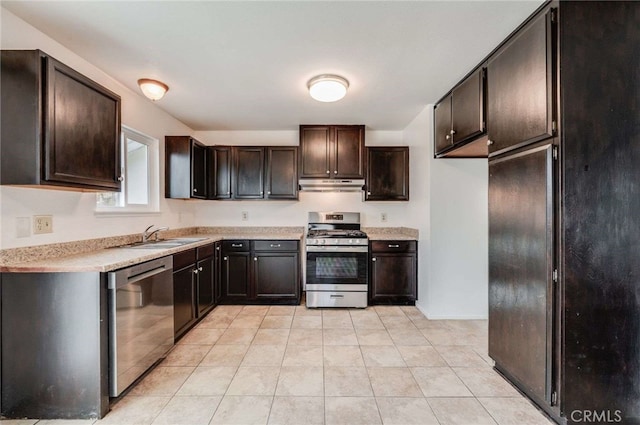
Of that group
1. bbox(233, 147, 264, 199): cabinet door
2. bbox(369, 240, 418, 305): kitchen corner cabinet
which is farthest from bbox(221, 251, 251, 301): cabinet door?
bbox(369, 240, 418, 305): kitchen corner cabinet

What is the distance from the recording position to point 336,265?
3.54 m

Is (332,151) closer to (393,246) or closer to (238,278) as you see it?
(393,246)

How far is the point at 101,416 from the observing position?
5.45 feet

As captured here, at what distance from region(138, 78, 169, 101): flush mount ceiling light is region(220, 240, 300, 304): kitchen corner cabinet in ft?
5.94

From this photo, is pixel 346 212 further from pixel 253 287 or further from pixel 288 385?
pixel 288 385

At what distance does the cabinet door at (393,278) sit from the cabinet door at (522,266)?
4.87 ft

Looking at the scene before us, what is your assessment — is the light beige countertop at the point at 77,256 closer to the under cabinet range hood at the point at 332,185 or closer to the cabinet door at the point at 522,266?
the under cabinet range hood at the point at 332,185

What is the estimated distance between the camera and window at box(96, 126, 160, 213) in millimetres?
2803

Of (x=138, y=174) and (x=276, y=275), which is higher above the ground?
(x=138, y=174)

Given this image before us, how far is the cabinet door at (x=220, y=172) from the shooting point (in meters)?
3.89

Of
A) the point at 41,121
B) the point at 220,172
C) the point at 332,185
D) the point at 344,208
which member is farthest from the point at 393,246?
the point at 41,121

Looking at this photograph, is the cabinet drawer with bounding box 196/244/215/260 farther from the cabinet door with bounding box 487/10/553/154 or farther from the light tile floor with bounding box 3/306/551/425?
the cabinet door with bounding box 487/10/553/154

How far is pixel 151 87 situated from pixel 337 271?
2.73m

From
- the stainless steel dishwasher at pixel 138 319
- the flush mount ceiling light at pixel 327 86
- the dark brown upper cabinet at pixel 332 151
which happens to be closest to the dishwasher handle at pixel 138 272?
the stainless steel dishwasher at pixel 138 319
